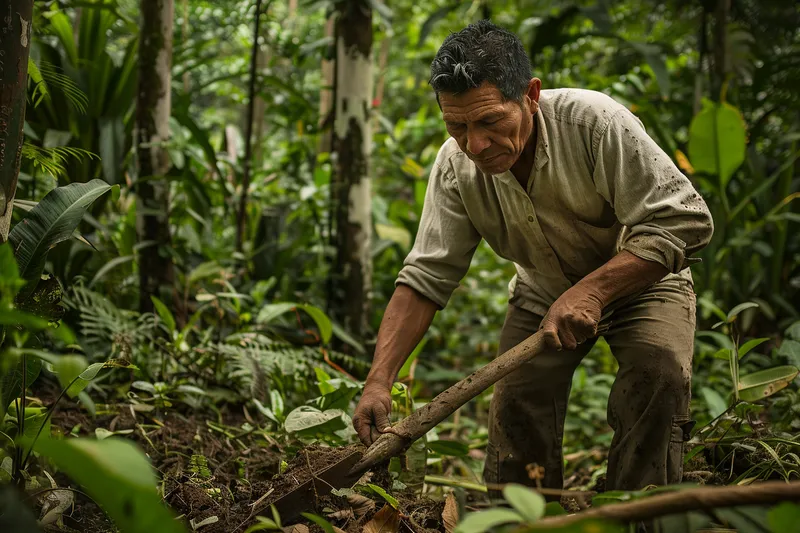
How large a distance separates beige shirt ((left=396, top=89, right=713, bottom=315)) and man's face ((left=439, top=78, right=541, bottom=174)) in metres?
0.12

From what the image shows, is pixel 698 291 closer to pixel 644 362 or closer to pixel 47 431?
pixel 644 362

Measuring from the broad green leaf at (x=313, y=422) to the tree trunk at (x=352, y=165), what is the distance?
1643 mm

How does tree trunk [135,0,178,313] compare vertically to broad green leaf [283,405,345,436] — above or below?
above

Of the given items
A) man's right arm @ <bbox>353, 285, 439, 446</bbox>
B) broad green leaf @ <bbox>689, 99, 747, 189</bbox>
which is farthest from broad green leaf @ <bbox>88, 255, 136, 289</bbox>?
broad green leaf @ <bbox>689, 99, 747, 189</bbox>

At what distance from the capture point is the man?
6.94 feet

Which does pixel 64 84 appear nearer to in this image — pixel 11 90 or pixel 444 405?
pixel 11 90

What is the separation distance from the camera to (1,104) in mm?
1704

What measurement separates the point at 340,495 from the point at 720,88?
152 inches

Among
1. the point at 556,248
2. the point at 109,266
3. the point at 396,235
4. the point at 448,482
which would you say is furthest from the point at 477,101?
the point at 396,235

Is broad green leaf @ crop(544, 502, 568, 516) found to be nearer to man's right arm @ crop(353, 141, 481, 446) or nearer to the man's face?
man's right arm @ crop(353, 141, 481, 446)

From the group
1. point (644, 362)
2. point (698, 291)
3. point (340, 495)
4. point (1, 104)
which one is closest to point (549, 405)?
point (644, 362)

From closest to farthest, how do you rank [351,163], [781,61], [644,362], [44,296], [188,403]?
[44,296] < [644,362] < [188,403] < [351,163] < [781,61]

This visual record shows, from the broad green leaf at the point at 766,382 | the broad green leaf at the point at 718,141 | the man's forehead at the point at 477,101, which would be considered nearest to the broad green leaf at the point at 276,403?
the man's forehead at the point at 477,101

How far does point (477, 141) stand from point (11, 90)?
1187 mm
